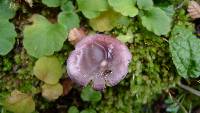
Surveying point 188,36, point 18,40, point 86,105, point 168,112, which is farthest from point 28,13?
point 168,112

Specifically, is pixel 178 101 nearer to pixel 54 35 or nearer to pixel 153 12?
pixel 153 12

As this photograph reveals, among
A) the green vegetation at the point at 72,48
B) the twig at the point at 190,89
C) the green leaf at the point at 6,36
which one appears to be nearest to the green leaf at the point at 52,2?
the green vegetation at the point at 72,48

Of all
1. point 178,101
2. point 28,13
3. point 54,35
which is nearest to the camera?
point 54,35

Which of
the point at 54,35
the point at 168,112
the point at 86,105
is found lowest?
the point at 168,112

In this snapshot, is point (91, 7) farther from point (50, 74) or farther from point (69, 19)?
point (50, 74)

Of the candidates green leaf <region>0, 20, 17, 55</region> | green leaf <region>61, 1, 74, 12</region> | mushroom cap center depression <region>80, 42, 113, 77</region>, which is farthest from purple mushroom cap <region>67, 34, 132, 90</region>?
green leaf <region>0, 20, 17, 55</region>

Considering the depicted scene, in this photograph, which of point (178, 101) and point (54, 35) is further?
point (178, 101)
